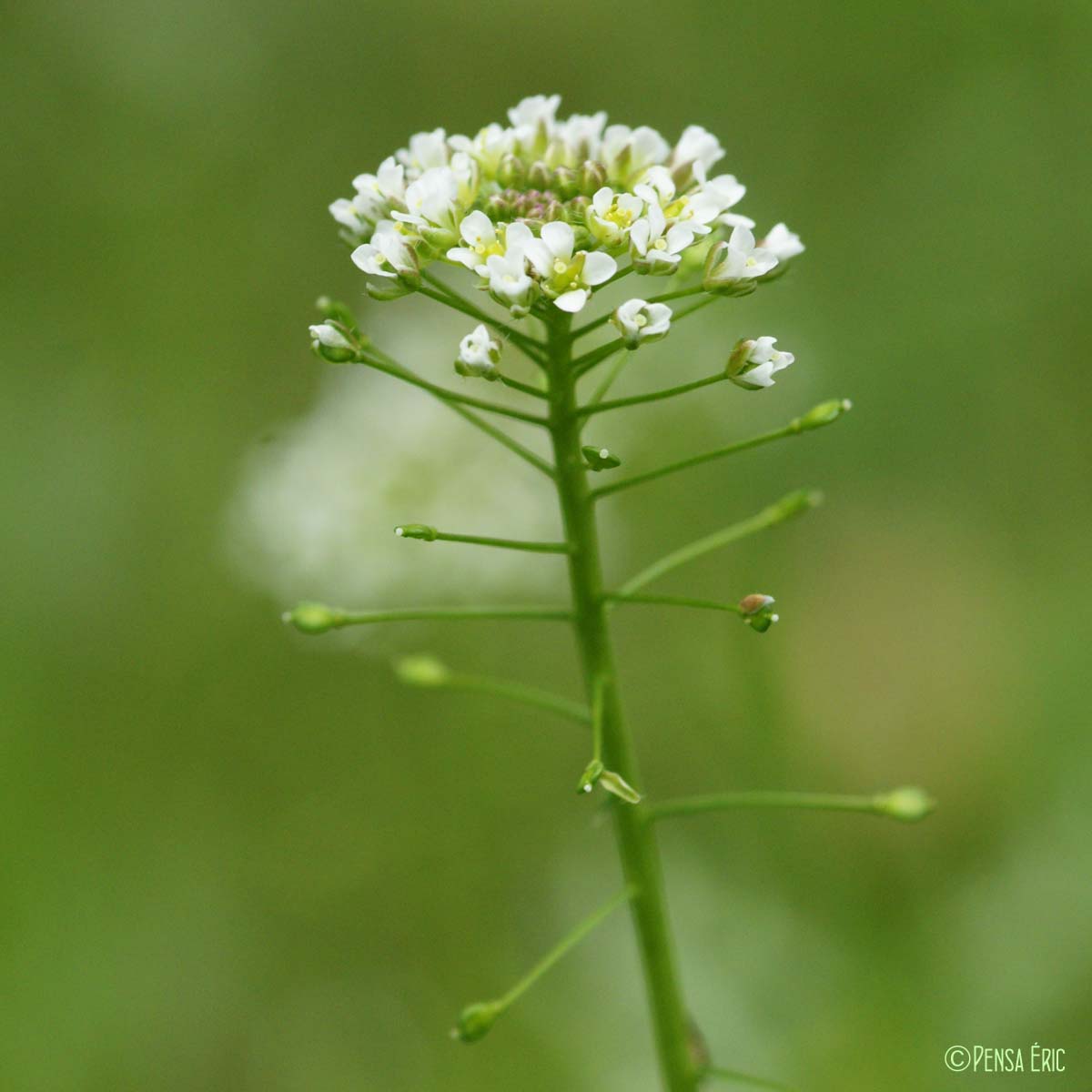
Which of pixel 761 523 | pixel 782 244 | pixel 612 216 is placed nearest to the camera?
pixel 612 216

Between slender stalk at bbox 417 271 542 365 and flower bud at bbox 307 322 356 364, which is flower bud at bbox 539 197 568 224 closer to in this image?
slender stalk at bbox 417 271 542 365

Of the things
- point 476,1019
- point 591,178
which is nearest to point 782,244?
point 591,178

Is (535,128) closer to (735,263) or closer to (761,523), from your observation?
(735,263)

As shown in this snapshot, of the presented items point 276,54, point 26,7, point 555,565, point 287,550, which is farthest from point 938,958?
point 26,7

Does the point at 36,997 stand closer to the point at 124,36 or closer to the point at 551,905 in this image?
the point at 551,905

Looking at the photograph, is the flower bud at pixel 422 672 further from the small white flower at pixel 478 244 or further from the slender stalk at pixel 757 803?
the small white flower at pixel 478 244
